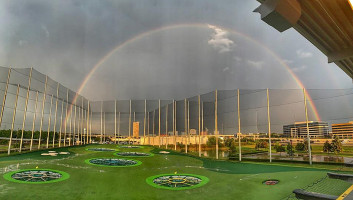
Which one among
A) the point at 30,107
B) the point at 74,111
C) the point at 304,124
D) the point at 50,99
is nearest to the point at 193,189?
the point at 304,124

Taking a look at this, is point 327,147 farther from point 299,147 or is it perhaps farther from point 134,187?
point 134,187

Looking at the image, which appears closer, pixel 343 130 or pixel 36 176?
pixel 36 176

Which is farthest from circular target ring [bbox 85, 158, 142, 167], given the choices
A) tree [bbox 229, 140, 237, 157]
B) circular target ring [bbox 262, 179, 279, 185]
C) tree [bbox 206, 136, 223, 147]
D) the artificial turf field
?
tree [bbox 229, 140, 237, 157]

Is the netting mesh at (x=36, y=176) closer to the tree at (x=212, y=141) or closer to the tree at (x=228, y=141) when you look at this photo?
the tree at (x=212, y=141)

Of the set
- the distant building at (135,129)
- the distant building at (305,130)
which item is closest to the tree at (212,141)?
the distant building at (305,130)

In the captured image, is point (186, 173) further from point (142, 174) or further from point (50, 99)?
point (50, 99)

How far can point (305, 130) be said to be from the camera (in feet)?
77.2

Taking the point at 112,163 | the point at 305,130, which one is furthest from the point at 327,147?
the point at 112,163

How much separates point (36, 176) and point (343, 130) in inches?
1037

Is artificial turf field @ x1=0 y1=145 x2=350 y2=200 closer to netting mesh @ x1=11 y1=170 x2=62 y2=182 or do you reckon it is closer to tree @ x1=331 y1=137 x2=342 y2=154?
netting mesh @ x1=11 y1=170 x2=62 y2=182

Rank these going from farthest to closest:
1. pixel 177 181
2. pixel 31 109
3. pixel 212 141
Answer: pixel 212 141 < pixel 31 109 < pixel 177 181

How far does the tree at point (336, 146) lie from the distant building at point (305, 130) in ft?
2.92

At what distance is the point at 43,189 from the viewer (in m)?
11.7

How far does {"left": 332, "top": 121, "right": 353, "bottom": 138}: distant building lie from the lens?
22188mm
